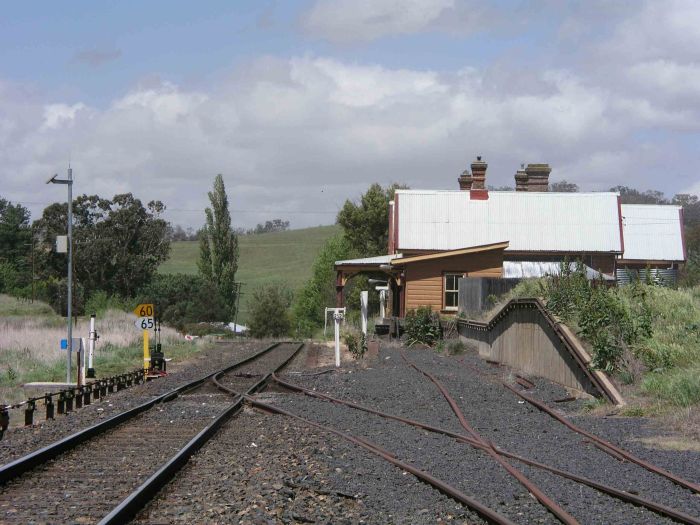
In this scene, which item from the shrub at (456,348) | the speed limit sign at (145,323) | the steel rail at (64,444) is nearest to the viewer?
the steel rail at (64,444)

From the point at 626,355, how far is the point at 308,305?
51.9 m

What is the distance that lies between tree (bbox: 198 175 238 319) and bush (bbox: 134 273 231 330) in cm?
144

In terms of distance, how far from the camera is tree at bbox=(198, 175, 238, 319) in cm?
7244

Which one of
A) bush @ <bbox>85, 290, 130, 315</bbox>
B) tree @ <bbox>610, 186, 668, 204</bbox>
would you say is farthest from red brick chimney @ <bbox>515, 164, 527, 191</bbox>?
tree @ <bbox>610, 186, 668, 204</bbox>

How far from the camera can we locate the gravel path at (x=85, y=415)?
36.3 ft

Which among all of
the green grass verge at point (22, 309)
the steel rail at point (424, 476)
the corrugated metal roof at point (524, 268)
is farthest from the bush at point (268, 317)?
the steel rail at point (424, 476)

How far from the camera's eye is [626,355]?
15.7 metres

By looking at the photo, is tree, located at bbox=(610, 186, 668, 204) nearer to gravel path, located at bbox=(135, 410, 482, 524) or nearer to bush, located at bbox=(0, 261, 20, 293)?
bush, located at bbox=(0, 261, 20, 293)

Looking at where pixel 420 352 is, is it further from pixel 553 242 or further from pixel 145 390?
pixel 553 242

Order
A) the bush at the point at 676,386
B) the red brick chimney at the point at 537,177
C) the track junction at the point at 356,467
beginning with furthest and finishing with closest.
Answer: the red brick chimney at the point at 537,177, the bush at the point at 676,386, the track junction at the point at 356,467

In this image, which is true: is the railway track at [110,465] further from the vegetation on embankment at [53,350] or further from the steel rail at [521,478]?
the vegetation on embankment at [53,350]

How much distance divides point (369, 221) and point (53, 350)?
36.0 m

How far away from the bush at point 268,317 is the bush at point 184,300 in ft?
20.5

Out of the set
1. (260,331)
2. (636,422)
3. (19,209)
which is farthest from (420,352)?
(19,209)
